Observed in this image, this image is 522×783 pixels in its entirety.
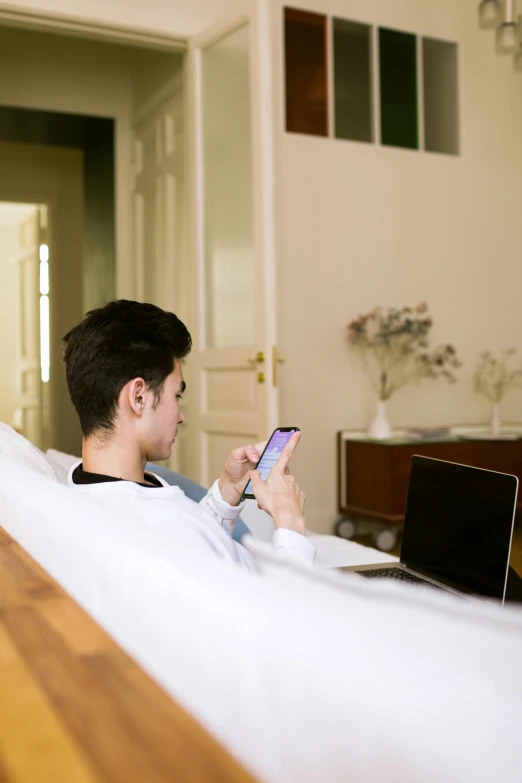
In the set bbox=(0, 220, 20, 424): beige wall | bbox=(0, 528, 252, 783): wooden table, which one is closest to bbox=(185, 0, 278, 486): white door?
bbox=(0, 528, 252, 783): wooden table

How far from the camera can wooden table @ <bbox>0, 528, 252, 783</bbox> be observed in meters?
0.43

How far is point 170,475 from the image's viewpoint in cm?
226

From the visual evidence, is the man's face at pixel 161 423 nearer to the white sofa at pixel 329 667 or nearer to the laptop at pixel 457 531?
the laptop at pixel 457 531

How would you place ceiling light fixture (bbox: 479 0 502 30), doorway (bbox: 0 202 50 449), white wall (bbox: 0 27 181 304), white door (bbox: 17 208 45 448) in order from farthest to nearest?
1. white door (bbox: 17 208 45 448)
2. doorway (bbox: 0 202 50 449)
3. white wall (bbox: 0 27 181 304)
4. ceiling light fixture (bbox: 479 0 502 30)

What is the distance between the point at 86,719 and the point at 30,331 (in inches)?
291

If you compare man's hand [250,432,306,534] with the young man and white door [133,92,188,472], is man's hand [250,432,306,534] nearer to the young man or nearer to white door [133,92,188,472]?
the young man

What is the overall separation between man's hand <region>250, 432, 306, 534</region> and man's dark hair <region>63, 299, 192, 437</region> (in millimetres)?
294

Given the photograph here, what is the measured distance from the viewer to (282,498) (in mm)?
1309

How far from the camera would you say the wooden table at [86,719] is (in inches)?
17.1

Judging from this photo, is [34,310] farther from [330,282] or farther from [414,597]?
[414,597]

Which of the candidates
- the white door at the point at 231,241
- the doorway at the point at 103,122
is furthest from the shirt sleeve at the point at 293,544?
the doorway at the point at 103,122

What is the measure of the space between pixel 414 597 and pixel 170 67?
190 inches

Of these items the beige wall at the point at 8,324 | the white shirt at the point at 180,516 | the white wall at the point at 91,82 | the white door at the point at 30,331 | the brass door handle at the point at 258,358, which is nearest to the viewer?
the white shirt at the point at 180,516

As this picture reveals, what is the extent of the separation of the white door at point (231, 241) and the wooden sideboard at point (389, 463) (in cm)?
86
